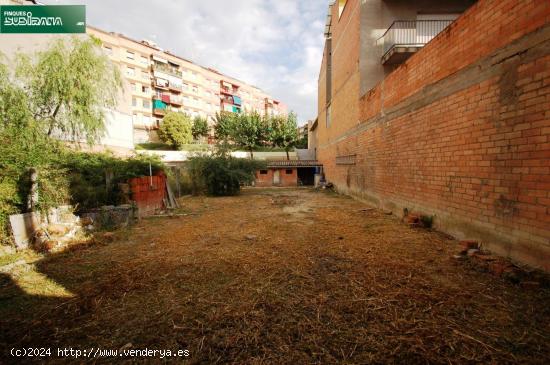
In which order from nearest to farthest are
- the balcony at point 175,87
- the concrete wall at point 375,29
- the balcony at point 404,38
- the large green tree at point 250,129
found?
the balcony at point 404,38, the concrete wall at point 375,29, the large green tree at point 250,129, the balcony at point 175,87

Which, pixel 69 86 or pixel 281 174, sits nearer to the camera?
pixel 69 86

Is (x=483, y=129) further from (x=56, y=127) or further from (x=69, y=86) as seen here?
(x=56, y=127)

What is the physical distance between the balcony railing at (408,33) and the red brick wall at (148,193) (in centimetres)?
1016

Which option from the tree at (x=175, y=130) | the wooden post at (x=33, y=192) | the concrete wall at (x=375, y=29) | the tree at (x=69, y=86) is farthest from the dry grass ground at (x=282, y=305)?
the tree at (x=175, y=130)

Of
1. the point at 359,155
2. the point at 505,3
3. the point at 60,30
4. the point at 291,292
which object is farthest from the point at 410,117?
the point at 60,30

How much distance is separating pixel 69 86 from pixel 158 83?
1217 inches

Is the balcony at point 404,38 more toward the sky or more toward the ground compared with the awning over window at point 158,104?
more toward the ground

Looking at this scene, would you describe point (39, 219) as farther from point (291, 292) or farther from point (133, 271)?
point (291, 292)

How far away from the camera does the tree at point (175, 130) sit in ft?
94.8

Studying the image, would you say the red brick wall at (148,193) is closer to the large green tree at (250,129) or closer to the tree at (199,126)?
the large green tree at (250,129)

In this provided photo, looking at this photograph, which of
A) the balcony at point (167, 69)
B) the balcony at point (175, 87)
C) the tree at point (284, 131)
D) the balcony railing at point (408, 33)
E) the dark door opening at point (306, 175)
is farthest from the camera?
the balcony at point (175, 87)

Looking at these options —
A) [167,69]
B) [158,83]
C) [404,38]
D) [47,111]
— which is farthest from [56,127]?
[167,69]

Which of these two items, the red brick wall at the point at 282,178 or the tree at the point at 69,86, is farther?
the red brick wall at the point at 282,178

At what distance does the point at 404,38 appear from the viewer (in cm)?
941
